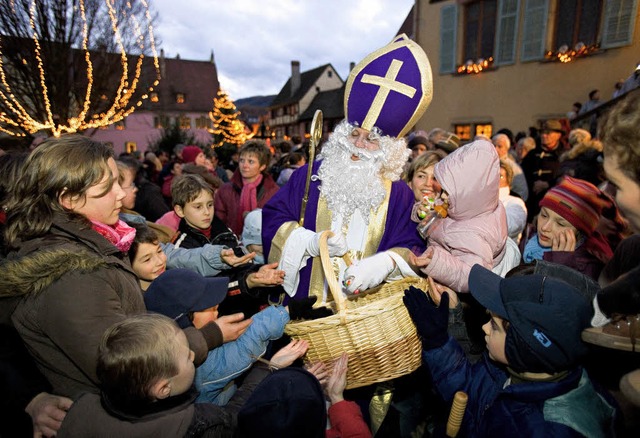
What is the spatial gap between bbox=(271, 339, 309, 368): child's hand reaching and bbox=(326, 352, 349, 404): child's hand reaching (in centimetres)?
18

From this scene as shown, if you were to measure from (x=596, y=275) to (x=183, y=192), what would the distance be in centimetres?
313

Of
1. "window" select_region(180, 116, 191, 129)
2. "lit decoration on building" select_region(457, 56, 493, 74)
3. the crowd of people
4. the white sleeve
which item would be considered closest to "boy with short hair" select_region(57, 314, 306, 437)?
the crowd of people

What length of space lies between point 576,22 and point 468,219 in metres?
11.5

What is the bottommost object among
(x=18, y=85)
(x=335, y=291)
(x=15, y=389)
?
(x=15, y=389)

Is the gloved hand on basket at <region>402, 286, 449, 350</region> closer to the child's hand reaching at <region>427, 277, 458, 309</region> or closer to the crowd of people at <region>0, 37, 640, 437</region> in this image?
the crowd of people at <region>0, 37, 640, 437</region>

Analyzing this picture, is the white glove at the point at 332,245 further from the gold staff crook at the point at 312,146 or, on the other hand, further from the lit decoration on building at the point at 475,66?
the lit decoration on building at the point at 475,66

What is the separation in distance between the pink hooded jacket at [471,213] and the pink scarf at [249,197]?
9.11ft

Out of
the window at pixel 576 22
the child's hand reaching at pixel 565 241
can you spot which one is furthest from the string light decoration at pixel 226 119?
the child's hand reaching at pixel 565 241

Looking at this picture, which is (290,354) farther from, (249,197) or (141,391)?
(249,197)

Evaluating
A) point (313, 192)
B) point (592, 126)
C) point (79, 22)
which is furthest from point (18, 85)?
point (592, 126)

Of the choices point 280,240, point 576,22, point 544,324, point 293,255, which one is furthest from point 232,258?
point 576,22

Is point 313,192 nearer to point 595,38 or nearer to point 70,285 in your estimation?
point 70,285

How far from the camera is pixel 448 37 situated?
42.7ft

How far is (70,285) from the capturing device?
1.43 meters
